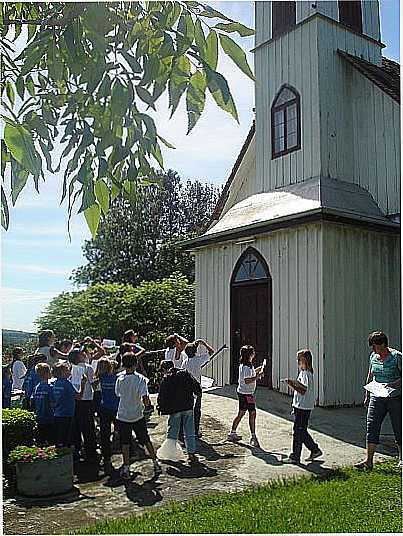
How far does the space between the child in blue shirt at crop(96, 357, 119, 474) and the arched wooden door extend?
39.9 inches

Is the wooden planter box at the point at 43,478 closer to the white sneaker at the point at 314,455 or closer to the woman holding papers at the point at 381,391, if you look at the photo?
the white sneaker at the point at 314,455

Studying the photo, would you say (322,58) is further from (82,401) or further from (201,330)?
(82,401)

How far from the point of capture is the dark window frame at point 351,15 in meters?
5.53

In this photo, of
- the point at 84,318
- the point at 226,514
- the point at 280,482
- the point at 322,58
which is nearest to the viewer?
the point at 226,514

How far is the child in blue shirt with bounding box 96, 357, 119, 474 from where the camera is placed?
431cm

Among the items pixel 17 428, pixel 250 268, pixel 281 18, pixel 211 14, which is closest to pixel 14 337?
pixel 17 428

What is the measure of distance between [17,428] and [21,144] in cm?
306

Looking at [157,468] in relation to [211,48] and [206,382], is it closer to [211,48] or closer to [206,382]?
[206,382]

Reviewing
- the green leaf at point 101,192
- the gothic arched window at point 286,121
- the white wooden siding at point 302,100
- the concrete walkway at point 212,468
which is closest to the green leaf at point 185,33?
the green leaf at point 101,192

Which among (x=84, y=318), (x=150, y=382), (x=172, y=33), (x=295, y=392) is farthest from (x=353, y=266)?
(x=172, y=33)

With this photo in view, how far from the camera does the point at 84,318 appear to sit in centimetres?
418

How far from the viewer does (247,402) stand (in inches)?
189

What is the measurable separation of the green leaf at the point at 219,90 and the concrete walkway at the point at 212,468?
2458mm

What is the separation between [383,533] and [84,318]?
2182mm
